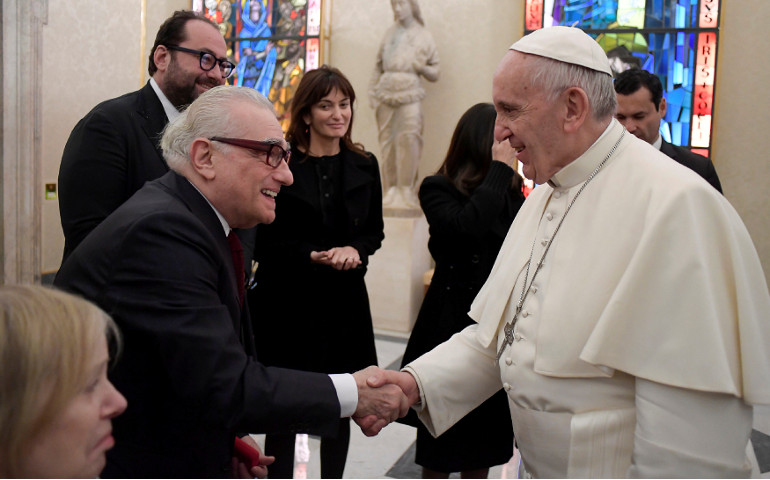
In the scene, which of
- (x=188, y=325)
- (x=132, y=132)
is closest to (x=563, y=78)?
(x=188, y=325)

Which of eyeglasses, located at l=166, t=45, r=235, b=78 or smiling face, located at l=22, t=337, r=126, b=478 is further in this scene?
eyeglasses, located at l=166, t=45, r=235, b=78

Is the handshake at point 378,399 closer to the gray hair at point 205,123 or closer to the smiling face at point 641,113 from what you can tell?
the gray hair at point 205,123

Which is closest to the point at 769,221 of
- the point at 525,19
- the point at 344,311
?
the point at 525,19

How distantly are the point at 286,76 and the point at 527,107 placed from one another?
26.9 ft

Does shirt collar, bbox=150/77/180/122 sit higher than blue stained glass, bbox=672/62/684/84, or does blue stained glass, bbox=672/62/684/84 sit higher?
blue stained glass, bbox=672/62/684/84

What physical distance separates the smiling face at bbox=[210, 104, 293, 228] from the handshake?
1.76 ft

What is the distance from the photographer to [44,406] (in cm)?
119

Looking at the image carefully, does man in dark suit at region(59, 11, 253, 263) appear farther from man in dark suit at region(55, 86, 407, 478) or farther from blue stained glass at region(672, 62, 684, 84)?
blue stained glass at region(672, 62, 684, 84)

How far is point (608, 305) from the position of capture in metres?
1.71

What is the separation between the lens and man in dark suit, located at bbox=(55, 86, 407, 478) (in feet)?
5.28

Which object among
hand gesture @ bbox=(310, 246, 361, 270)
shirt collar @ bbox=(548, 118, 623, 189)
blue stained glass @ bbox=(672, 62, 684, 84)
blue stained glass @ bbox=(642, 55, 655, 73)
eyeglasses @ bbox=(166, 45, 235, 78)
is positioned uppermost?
blue stained glass @ bbox=(642, 55, 655, 73)

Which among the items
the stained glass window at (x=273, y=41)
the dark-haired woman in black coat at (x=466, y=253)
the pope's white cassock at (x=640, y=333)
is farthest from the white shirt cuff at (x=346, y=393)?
the stained glass window at (x=273, y=41)

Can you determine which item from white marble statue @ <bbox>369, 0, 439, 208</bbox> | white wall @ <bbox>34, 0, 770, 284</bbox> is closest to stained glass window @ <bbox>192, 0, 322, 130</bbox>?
white wall @ <bbox>34, 0, 770, 284</bbox>

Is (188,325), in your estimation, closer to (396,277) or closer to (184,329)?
(184,329)
